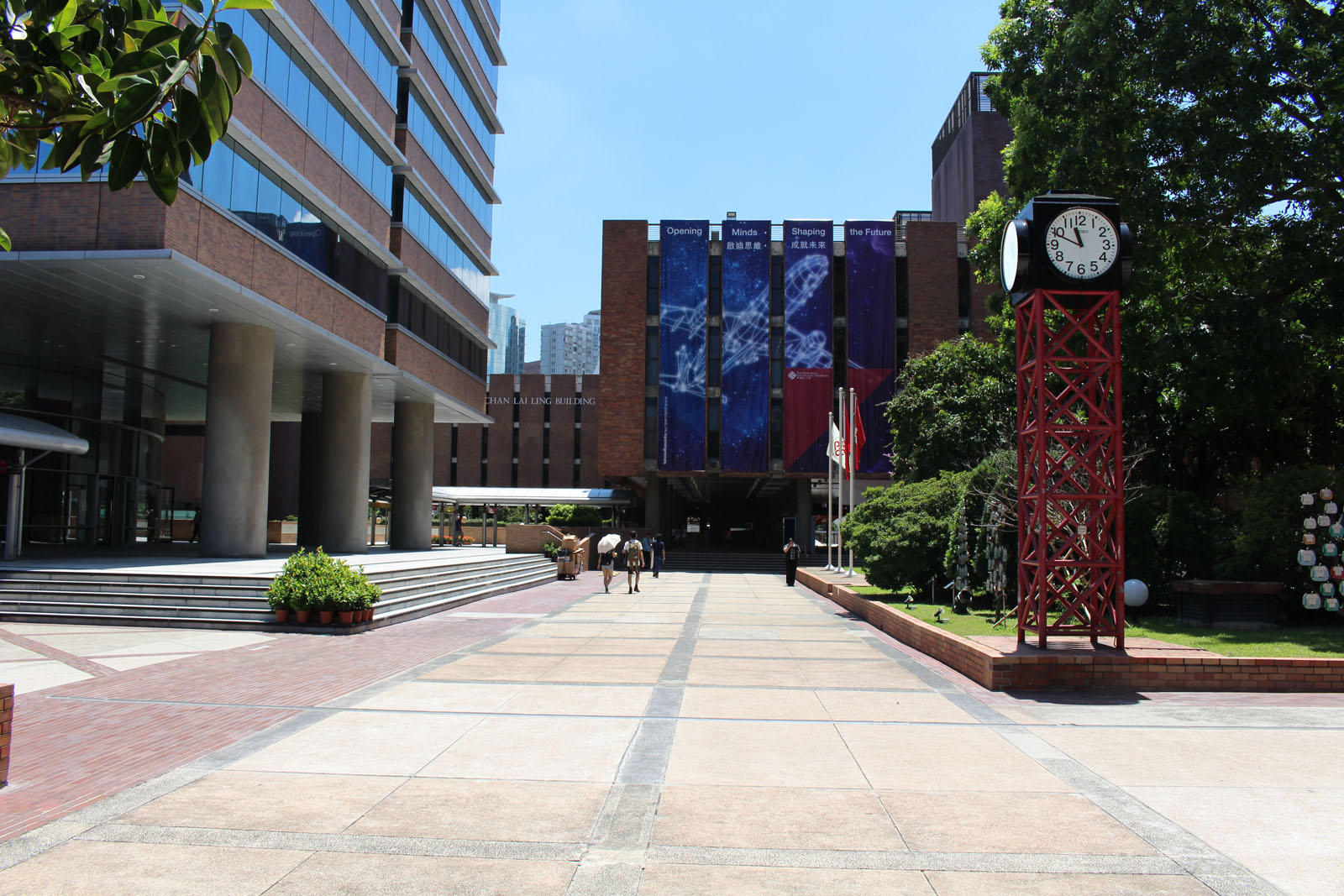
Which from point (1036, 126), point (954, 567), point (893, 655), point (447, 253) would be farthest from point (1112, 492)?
→ point (447, 253)

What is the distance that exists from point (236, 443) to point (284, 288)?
13.9ft

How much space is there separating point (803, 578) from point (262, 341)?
2023cm

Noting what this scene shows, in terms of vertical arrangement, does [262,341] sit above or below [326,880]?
above

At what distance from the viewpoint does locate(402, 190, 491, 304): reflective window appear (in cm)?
3416

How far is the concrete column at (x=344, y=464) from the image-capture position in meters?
30.5

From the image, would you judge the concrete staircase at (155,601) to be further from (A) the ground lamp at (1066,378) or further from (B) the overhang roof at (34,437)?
(A) the ground lamp at (1066,378)

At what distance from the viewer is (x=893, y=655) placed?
13.3 m

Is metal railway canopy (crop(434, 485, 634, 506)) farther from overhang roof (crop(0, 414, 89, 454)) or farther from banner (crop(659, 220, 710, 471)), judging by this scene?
overhang roof (crop(0, 414, 89, 454))

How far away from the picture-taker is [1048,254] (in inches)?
433

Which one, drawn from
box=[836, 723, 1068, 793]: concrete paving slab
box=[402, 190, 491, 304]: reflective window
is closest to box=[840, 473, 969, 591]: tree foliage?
box=[836, 723, 1068, 793]: concrete paving slab

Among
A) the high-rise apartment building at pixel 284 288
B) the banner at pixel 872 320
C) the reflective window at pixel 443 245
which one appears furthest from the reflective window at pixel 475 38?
the banner at pixel 872 320

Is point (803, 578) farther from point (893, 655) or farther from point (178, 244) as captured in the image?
point (178, 244)

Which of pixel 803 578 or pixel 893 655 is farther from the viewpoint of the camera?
pixel 803 578

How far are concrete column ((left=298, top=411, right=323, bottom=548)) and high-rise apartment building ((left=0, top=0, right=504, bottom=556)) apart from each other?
6.4 inches
